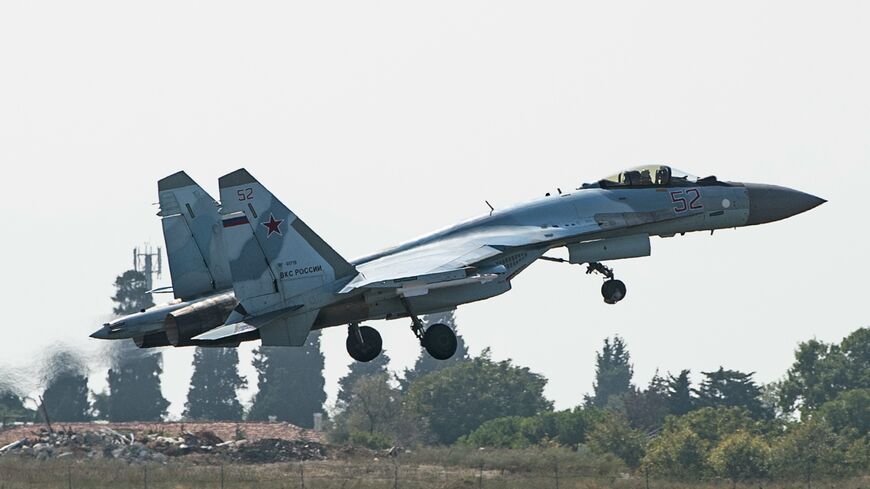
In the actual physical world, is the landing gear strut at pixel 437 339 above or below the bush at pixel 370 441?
above

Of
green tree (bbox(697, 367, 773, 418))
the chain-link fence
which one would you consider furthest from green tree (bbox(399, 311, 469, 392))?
the chain-link fence

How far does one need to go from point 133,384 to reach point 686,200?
46399 mm

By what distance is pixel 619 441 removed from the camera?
173 feet

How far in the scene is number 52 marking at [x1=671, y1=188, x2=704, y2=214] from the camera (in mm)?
36312

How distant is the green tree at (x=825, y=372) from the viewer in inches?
2805

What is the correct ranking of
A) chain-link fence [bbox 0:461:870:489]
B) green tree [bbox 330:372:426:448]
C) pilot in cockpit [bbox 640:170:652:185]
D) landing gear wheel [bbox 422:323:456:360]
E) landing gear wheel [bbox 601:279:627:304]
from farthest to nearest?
green tree [bbox 330:372:426:448]
chain-link fence [bbox 0:461:870:489]
pilot in cockpit [bbox 640:170:652:185]
landing gear wheel [bbox 601:279:627:304]
landing gear wheel [bbox 422:323:456:360]

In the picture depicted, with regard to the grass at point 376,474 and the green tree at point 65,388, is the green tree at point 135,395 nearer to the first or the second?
the green tree at point 65,388

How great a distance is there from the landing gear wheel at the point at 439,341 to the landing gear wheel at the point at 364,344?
1145mm

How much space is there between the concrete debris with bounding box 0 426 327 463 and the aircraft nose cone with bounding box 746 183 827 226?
637 inches

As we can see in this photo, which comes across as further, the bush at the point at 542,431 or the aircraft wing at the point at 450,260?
the bush at the point at 542,431

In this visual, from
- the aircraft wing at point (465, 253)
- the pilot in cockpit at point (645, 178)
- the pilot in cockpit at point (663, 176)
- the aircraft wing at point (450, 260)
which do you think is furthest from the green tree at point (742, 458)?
the aircraft wing at point (450, 260)

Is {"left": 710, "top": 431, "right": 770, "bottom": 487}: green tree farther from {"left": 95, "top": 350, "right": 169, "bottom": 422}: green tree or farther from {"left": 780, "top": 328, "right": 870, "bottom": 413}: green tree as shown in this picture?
{"left": 95, "top": 350, "right": 169, "bottom": 422}: green tree

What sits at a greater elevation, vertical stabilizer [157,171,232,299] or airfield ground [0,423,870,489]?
vertical stabilizer [157,171,232,299]

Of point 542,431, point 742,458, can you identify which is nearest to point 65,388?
point 542,431
